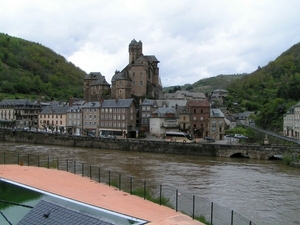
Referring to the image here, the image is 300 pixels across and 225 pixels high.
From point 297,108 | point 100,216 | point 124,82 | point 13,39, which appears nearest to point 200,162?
point 297,108

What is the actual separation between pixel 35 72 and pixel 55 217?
15279 centimetres

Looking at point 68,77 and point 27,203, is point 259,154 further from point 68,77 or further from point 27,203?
point 68,77

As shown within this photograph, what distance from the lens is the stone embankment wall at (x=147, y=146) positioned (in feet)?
148

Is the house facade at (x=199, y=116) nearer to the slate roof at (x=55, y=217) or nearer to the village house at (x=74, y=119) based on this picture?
the village house at (x=74, y=119)

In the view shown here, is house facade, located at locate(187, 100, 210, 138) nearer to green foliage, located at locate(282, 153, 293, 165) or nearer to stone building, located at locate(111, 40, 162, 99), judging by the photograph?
stone building, located at locate(111, 40, 162, 99)

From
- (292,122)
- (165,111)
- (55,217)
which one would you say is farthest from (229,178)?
(292,122)

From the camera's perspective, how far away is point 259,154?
1763 inches

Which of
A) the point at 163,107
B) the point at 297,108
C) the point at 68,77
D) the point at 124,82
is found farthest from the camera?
the point at 68,77

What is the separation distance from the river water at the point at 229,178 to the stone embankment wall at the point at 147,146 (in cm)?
174

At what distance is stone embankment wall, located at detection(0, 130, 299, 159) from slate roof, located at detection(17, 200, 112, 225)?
35.1 meters

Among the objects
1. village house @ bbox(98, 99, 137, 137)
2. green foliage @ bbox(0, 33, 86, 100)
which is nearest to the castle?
village house @ bbox(98, 99, 137, 137)

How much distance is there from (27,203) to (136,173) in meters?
18.3

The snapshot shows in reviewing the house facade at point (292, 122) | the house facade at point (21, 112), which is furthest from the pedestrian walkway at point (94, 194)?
the house facade at point (21, 112)

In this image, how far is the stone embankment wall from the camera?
4503 cm
